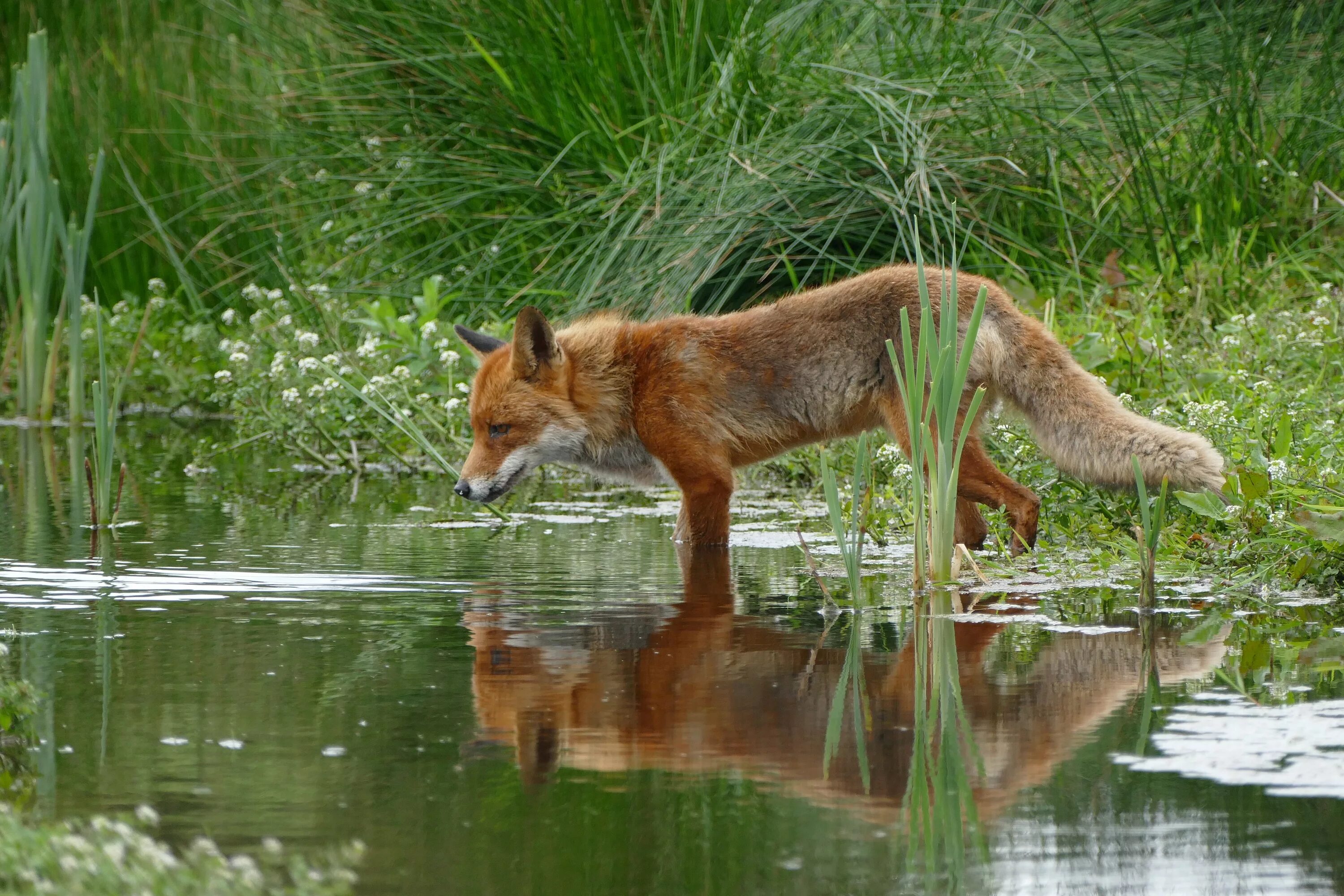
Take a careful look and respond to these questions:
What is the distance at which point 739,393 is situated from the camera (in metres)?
6.96

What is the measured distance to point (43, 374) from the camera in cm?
1218

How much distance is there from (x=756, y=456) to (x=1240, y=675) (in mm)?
3338

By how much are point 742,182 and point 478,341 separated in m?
2.91

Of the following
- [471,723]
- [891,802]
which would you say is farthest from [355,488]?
[891,802]

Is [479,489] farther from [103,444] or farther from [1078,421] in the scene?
[1078,421]

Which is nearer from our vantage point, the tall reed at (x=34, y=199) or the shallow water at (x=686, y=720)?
the shallow water at (x=686, y=720)

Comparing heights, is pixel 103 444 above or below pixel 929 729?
above

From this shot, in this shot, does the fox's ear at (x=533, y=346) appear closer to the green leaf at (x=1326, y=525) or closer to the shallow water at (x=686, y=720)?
the shallow water at (x=686, y=720)

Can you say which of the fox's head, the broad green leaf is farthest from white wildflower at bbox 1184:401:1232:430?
the fox's head

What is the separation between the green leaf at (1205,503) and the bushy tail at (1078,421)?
0.13m

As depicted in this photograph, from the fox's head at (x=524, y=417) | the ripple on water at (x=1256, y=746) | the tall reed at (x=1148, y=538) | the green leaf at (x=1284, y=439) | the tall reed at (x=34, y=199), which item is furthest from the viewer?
the tall reed at (x=34, y=199)

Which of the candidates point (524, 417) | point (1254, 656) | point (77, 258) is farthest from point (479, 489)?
point (77, 258)

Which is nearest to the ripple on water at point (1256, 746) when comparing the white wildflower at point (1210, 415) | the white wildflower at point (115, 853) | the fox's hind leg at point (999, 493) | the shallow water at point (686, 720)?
the shallow water at point (686, 720)

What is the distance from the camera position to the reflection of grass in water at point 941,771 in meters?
2.84
